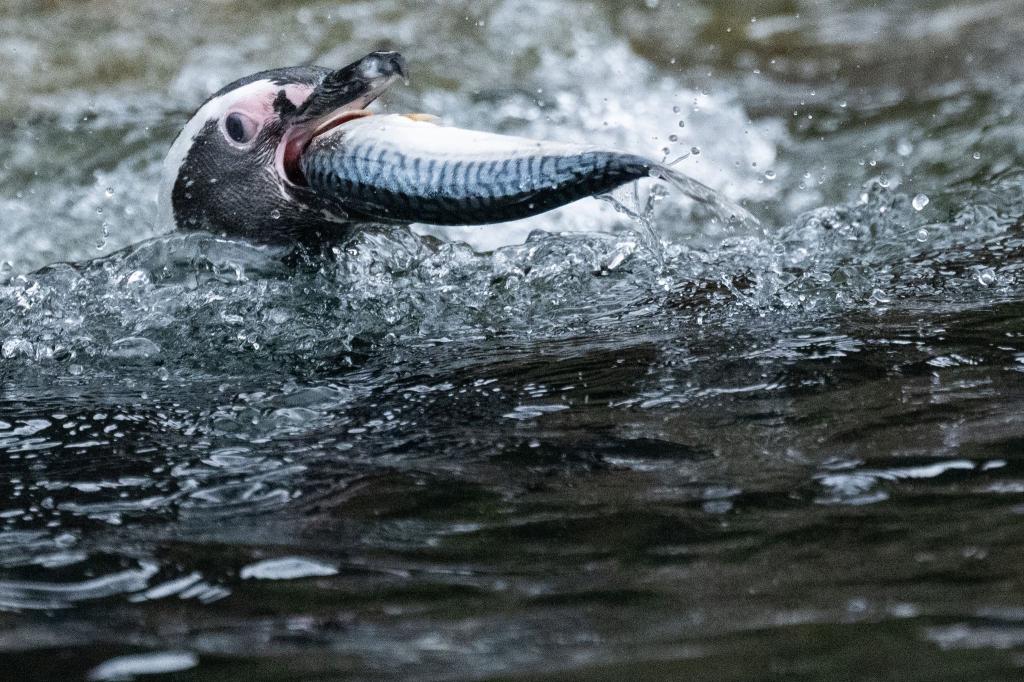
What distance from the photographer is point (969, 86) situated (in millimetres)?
6539

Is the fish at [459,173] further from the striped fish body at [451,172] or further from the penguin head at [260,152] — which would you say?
the penguin head at [260,152]

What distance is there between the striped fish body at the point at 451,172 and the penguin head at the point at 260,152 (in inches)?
6.7

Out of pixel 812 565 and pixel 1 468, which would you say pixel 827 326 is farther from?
pixel 1 468

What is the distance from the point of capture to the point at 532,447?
2.32 meters

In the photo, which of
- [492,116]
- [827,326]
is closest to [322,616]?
[827,326]

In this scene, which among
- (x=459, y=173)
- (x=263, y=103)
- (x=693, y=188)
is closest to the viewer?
(x=693, y=188)

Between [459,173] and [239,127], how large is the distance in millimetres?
800

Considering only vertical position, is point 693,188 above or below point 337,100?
below

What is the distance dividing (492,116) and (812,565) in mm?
5070

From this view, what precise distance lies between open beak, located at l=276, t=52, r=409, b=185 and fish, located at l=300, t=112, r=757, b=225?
7 centimetres

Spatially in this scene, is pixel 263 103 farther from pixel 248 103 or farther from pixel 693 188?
pixel 693 188

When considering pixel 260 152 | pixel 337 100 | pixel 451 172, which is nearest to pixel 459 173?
pixel 451 172

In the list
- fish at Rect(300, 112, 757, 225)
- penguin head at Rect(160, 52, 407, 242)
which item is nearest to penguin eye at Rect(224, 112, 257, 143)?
penguin head at Rect(160, 52, 407, 242)

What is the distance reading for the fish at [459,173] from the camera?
2793 millimetres
